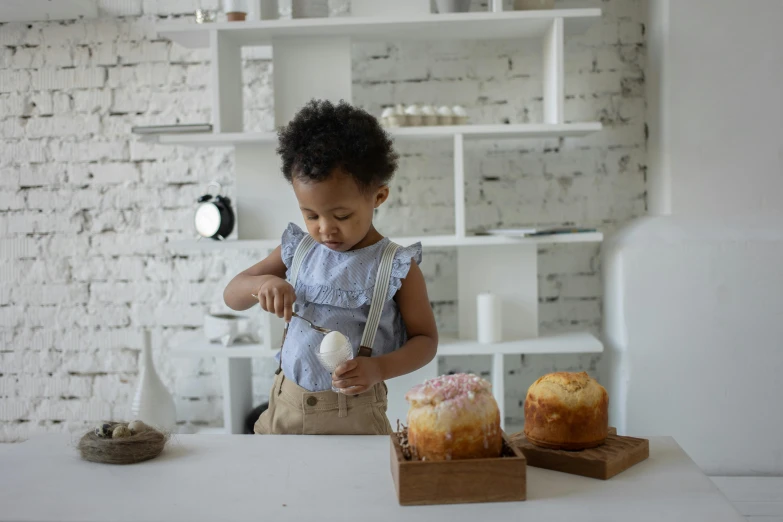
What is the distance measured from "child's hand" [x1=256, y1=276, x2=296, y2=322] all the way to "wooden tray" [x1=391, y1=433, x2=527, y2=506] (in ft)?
1.41

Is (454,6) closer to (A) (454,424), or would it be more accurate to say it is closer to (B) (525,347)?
(B) (525,347)

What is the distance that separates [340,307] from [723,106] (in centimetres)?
164

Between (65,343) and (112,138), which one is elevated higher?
(112,138)

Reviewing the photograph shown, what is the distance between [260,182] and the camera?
8.16 feet

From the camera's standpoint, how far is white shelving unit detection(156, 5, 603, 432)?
2.31 meters

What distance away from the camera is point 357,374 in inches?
49.3

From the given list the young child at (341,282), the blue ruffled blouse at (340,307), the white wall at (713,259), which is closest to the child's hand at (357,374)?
the young child at (341,282)

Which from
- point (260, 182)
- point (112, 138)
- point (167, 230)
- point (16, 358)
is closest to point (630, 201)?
point (260, 182)

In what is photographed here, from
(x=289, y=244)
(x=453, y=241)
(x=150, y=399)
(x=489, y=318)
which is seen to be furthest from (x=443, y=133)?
(x=150, y=399)

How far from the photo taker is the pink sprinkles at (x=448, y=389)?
104 cm

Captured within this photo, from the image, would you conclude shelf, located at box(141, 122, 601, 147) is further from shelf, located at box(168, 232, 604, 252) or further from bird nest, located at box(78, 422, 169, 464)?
bird nest, located at box(78, 422, 169, 464)

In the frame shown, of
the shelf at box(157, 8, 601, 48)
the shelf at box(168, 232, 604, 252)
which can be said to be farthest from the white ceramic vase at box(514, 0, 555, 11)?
the shelf at box(168, 232, 604, 252)

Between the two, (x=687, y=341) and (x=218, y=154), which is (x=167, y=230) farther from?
(x=687, y=341)

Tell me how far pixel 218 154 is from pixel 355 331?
1.52 meters
